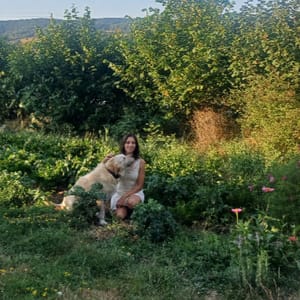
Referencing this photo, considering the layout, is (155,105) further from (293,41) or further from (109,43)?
(293,41)

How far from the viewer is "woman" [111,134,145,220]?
6.51 metres

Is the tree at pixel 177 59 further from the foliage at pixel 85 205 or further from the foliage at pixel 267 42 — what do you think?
the foliage at pixel 85 205

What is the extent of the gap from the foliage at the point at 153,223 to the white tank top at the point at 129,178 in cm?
143

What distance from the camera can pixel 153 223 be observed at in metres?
5.28

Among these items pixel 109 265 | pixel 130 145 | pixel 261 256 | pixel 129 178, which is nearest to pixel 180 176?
pixel 129 178

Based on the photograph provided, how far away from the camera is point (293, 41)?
952 cm

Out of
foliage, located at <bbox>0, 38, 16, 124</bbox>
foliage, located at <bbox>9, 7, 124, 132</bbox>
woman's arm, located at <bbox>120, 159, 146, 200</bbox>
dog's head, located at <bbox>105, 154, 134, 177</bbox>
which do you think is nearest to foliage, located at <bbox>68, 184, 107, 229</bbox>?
dog's head, located at <bbox>105, 154, 134, 177</bbox>

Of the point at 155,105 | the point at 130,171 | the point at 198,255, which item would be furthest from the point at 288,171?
the point at 155,105

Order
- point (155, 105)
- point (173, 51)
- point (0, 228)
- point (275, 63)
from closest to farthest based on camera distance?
point (0, 228), point (275, 63), point (173, 51), point (155, 105)

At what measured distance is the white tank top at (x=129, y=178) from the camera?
22.5 feet

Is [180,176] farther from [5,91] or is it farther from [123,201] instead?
[5,91]

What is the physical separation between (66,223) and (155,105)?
613 centimetres

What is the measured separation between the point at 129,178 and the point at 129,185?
0.32 feet

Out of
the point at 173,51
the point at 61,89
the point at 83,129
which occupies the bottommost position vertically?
the point at 83,129
